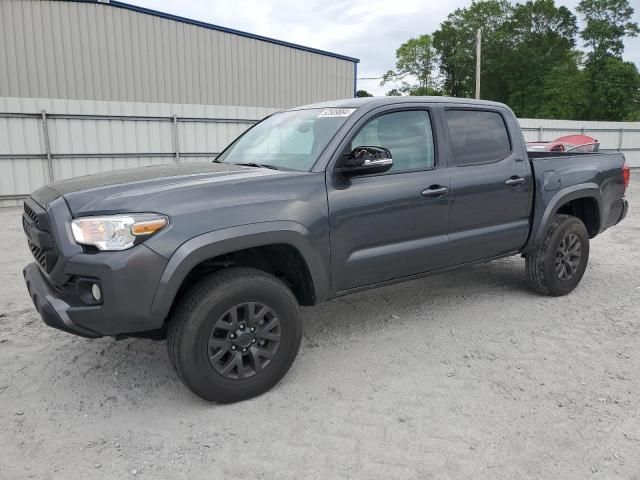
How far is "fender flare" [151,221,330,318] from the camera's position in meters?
2.73

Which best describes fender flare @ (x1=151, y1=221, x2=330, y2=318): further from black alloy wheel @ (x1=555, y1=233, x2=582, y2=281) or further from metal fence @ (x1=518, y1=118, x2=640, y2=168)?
metal fence @ (x1=518, y1=118, x2=640, y2=168)

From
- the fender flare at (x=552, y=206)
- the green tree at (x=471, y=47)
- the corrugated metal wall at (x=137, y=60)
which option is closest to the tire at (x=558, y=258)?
the fender flare at (x=552, y=206)

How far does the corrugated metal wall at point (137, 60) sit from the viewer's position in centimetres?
1411

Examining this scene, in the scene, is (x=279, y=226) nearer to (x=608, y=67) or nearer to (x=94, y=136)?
(x=94, y=136)

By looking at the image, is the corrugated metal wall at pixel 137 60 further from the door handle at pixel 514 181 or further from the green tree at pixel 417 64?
the green tree at pixel 417 64

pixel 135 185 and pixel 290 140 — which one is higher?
pixel 290 140

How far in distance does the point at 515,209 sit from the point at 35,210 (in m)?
3.51

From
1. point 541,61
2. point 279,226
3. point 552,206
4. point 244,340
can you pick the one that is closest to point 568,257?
point 552,206

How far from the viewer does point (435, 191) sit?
12.5 ft

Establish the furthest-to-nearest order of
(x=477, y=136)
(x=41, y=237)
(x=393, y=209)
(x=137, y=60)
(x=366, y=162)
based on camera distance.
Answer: (x=137, y=60) < (x=477, y=136) < (x=393, y=209) < (x=366, y=162) < (x=41, y=237)

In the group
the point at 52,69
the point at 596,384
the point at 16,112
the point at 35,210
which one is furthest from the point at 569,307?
the point at 52,69

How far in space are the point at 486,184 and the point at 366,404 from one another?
6.69 ft

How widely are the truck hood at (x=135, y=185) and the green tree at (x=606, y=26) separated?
5972 centimetres

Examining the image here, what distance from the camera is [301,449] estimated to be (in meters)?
2.65
